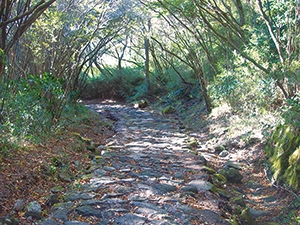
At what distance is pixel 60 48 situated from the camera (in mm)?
8516

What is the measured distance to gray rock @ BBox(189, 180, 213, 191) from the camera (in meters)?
5.01

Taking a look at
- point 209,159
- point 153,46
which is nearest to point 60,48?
point 209,159

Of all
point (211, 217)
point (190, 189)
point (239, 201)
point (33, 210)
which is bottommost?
point (239, 201)

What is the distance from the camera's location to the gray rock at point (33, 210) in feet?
12.1

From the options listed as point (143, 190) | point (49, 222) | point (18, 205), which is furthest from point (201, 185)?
point (18, 205)

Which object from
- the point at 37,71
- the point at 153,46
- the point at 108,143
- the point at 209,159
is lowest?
the point at 209,159

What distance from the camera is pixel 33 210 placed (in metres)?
3.75

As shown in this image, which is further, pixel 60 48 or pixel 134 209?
pixel 60 48

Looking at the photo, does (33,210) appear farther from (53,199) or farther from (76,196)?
(76,196)

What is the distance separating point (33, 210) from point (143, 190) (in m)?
1.57

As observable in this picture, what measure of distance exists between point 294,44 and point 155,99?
11816mm

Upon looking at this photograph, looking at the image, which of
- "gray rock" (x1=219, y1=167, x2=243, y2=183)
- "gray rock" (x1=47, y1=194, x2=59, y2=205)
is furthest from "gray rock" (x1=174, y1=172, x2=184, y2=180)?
"gray rock" (x1=47, y1=194, x2=59, y2=205)

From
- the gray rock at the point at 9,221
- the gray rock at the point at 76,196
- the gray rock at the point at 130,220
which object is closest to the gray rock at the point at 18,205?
the gray rock at the point at 9,221

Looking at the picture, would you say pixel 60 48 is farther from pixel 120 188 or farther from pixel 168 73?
pixel 168 73
